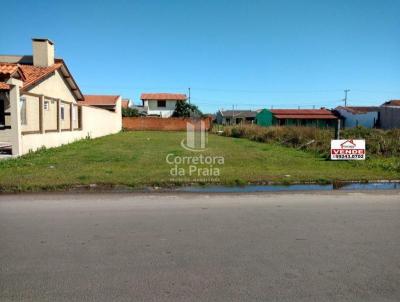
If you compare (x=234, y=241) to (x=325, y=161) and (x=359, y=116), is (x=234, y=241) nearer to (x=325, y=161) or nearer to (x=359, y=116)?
(x=325, y=161)

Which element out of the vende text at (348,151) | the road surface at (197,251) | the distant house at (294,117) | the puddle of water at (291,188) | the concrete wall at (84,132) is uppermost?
the distant house at (294,117)

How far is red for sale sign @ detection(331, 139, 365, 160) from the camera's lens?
1400cm

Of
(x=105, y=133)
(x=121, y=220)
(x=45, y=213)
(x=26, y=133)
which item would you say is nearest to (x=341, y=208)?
(x=121, y=220)

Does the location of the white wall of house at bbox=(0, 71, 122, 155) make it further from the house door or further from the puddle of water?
the puddle of water

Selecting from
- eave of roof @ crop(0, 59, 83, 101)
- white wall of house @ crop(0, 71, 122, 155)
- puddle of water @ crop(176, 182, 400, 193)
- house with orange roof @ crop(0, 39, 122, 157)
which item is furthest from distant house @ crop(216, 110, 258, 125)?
puddle of water @ crop(176, 182, 400, 193)

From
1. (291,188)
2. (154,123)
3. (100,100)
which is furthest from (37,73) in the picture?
(154,123)

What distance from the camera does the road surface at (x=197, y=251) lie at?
3414 millimetres

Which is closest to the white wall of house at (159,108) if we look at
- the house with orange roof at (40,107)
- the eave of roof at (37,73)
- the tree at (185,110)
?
the tree at (185,110)

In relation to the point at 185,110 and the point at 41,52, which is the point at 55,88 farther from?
the point at 185,110

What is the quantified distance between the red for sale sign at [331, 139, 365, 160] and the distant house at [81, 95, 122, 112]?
1279 inches

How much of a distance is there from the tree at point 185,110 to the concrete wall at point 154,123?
10.4m

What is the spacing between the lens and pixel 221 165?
40.7 ft

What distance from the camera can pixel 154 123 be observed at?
153 feet

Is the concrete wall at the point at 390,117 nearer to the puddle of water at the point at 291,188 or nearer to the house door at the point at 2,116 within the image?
the puddle of water at the point at 291,188
